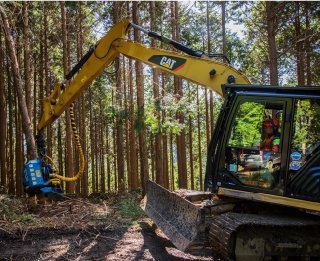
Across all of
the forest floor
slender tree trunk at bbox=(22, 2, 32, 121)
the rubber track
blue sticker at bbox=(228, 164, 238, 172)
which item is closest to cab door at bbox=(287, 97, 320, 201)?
the rubber track

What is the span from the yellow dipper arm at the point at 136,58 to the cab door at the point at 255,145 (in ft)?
3.44

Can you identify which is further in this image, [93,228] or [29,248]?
[93,228]

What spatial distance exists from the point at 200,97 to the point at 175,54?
22252 mm

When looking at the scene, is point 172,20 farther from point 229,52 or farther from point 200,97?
point 200,97

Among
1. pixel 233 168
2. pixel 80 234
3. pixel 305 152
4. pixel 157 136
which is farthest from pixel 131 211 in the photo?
pixel 157 136

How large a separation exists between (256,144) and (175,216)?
2.00 metres

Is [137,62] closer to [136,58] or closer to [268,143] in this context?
[136,58]

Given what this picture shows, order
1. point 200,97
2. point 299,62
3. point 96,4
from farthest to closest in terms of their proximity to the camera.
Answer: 1. point 200,97
2. point 96,4
3. point 299,62

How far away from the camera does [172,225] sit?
6.46 meters

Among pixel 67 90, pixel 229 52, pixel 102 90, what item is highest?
pixel 229 52

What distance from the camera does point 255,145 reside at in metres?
5.40

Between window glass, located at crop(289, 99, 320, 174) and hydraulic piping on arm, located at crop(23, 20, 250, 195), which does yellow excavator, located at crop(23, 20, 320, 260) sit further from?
hydraulic piping on arm, located at crop(23, 20, 250, 195)

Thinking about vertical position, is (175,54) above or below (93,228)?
above

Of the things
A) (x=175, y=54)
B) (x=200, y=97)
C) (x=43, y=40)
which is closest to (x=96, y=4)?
(x=43, y=40)
